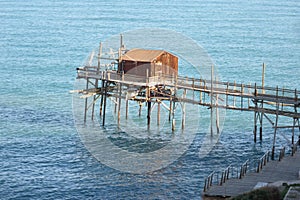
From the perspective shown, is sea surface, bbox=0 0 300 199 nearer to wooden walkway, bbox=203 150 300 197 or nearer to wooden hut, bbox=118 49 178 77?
wooden walkway, bbox=203 150 300 197

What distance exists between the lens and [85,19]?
163250mm

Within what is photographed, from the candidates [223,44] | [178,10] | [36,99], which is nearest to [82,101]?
[36,99]

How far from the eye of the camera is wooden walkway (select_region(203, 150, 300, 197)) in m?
48.6

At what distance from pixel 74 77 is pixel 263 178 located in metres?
50.9

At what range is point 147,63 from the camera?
69.1 meters

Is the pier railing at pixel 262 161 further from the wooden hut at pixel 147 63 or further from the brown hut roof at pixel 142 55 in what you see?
the brown hut roof at pixel 142 55

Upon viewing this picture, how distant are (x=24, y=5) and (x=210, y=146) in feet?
446

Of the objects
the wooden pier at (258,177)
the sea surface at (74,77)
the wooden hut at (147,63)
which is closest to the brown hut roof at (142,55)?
the wooden hut at (147,63)

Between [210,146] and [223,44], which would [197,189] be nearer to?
[210,146]

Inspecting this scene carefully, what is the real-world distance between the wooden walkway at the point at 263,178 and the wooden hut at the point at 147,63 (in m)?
17.5

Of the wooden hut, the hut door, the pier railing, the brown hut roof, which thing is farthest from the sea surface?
the brown hut roof

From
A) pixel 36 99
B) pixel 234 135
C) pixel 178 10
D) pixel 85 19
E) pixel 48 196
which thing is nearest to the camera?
pixel 48 196

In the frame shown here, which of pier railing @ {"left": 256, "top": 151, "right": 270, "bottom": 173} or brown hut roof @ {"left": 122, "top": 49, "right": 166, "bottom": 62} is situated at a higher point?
brown hut roof @ {"left": 122, "top": 49, "right": 166, "bottom": 62}

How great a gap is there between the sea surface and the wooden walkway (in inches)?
120
